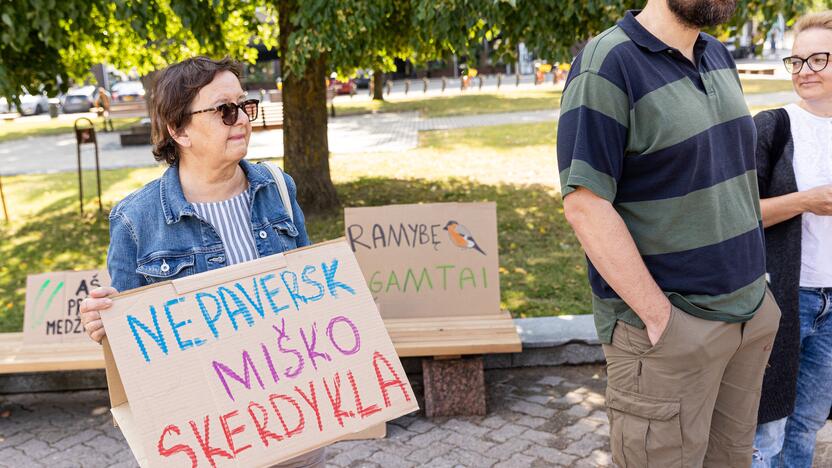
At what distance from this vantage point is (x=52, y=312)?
4520 mm

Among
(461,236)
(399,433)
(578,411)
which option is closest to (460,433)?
(399,433)

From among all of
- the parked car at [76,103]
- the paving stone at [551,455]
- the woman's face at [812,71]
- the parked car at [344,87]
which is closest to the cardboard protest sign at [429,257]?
the paving stone at [551,455]

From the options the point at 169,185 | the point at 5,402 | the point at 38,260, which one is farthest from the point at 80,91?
the point at 169,185

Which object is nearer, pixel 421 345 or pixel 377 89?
pixel 421 345

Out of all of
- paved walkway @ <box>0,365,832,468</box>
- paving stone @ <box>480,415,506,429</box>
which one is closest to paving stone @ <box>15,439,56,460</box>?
paved walkway @ <box>0,365,832,468</box>

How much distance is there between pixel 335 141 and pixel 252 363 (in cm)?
1546

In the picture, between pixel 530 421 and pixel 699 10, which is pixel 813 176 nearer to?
pixel 699 10

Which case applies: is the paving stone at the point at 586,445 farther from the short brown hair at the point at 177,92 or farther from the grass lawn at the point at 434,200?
the short brown hair at the point at 177,92

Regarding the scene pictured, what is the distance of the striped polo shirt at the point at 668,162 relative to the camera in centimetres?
211

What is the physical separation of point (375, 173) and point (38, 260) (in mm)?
5384

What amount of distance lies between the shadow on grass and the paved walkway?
45.5 inches

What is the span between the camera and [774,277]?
2.80 metres

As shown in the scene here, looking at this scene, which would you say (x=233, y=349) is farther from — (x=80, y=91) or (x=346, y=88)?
(x=80, y=91)

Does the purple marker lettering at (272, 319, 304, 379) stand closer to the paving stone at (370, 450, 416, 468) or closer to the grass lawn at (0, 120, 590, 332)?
the paving stone at (370, 450, 416, 468)
